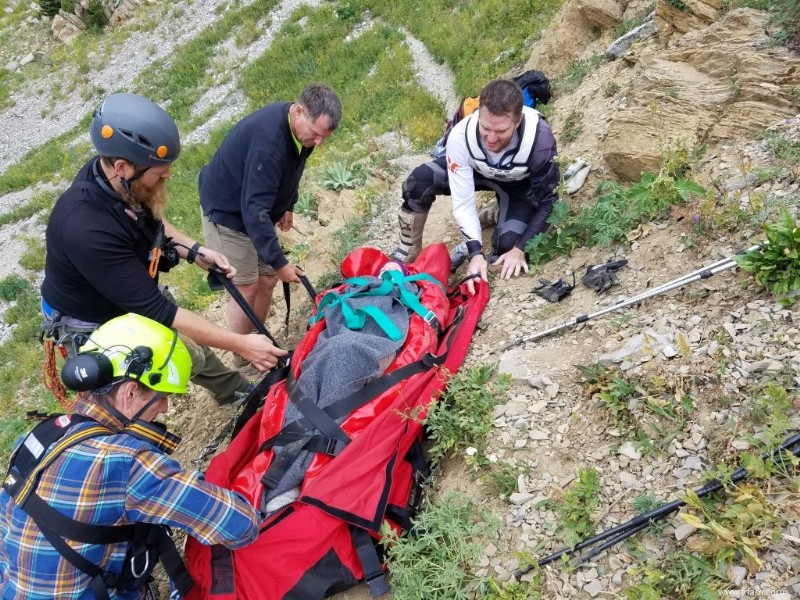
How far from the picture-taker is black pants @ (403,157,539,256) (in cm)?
517

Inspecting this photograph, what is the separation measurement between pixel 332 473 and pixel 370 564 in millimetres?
562

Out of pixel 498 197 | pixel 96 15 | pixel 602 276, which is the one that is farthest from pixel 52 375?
pixel 96 15

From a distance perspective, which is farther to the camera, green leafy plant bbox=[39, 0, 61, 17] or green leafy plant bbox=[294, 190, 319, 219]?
green leafy plant bbox=[39, 0, 61, 17]

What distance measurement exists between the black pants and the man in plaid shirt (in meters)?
3.30

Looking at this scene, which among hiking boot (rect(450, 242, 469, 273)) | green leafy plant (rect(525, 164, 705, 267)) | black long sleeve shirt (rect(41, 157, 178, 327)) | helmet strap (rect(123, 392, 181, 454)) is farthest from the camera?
hiking boot (rect(450, 242, 469, 273))

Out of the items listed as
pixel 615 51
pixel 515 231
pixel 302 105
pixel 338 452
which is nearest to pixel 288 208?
pixel 302 105

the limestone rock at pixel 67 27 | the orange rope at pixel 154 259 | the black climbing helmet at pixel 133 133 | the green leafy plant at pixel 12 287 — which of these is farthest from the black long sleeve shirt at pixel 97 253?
the limestone rock at pixel 67 27

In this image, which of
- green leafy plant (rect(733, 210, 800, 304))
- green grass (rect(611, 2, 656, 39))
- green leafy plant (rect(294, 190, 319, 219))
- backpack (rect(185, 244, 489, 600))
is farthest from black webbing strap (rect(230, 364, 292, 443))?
green grass (rect(611, 2, 656, 39))

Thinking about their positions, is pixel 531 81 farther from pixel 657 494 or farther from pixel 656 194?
pixel 657 494

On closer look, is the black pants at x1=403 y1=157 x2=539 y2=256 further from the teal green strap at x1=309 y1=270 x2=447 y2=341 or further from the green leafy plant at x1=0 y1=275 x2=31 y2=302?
the green leafy plant at x1=0 y1=275 x2=31 y2=302

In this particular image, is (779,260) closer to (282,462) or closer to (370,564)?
(370,564)

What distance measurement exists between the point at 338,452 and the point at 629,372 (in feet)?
6.05

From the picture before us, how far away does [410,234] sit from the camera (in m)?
5.95

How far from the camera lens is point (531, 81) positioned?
7.73 metres
